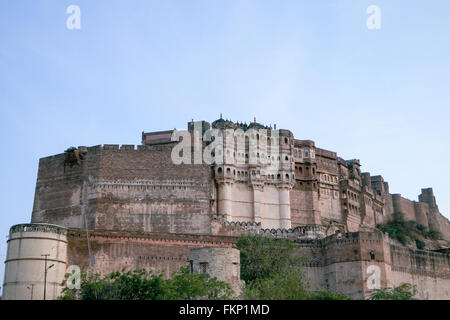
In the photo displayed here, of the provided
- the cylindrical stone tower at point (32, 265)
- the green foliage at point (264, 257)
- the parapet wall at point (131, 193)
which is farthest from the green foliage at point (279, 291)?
the parapet wall at point (131, 193)

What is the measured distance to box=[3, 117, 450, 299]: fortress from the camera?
126ft

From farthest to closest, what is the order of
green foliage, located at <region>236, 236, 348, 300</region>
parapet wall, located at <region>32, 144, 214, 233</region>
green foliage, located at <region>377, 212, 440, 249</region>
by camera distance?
green foliage, located at <region>377, 212, 440, 249</region> → parapet wall, located at <region>32, 144, 214, 233</region> → green foliage, located at <region>236, 236, 348, 300</region>

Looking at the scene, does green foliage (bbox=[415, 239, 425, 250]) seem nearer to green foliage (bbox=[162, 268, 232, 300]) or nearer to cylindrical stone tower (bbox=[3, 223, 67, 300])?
cylindrical stone tower (bbox=[3, 223, 67, 300])

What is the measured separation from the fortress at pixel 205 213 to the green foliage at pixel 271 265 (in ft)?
7.18

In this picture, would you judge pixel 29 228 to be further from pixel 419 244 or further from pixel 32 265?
pixel 419 244

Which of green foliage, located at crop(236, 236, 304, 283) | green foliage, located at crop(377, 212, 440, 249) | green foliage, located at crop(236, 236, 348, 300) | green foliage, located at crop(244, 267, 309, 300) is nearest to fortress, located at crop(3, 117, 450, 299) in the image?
green foliage, located at crop(244, 267, 309, 300)

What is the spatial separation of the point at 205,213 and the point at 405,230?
3042 cm

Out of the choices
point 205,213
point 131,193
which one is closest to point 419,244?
point 205,213

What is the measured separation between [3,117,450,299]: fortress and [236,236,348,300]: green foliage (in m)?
2.19

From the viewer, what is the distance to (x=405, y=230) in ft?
239

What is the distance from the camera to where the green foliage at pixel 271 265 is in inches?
1287

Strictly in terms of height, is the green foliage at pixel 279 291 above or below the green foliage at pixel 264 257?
below

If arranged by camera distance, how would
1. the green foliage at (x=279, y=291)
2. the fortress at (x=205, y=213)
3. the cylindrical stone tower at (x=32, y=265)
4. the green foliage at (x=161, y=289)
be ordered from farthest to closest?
the fortress at (x=205, y=213) → the cylindrical stone tower at (x=32, y=265) → the green foliage at (x=279, y=291) → the green foliage at (x=161, y=289)

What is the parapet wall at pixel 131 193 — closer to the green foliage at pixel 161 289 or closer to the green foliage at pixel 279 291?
the green foliage at pixel 161 289
